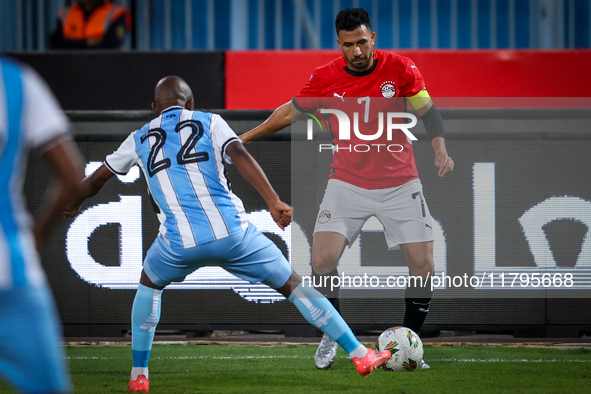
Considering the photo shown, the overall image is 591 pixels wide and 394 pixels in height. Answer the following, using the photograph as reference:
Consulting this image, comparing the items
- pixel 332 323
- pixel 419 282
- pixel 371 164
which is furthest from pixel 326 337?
pixel 371 164

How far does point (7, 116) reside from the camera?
6.19 ft

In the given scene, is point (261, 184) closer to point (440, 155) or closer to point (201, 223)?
point (201, 223)

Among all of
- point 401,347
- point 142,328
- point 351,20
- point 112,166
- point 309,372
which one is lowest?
point 309,372

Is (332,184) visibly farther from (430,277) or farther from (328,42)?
(328,42)

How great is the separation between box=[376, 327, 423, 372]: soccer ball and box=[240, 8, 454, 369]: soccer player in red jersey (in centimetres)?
20

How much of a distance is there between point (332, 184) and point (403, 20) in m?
4.58

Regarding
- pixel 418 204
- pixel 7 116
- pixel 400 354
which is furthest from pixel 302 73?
pixel 7 116

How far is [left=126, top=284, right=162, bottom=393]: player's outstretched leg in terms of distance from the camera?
3969 mm

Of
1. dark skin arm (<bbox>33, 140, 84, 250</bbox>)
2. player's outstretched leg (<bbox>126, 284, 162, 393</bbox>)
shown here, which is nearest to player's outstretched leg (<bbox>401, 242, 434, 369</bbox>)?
player's outstretched leg (<bbox>126, 284, 162, 393</bbox>)

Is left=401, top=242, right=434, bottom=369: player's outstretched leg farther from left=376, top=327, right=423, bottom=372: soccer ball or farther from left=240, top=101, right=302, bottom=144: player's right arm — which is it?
left=240, top=101, right=302, bottom=144: player's right arm

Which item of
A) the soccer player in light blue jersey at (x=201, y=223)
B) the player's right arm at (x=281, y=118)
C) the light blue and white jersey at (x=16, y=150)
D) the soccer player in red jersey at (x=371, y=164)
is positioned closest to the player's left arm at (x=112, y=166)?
the soccer player in light blue jersey at (x=201, y=223)

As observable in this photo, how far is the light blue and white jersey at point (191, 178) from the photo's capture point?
150 inches

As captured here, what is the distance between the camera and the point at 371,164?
4.86m

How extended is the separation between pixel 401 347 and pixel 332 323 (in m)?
0.95
